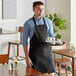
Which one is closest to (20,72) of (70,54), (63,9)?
(70,54)

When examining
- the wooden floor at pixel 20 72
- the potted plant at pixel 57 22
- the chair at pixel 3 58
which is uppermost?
the potted plant at pixel 57 22

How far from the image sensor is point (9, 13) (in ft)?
19.7

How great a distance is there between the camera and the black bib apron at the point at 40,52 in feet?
10.9

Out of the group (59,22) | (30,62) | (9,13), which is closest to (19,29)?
(9,13)

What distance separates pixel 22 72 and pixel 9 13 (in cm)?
338

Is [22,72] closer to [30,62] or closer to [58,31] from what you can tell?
[30,62]

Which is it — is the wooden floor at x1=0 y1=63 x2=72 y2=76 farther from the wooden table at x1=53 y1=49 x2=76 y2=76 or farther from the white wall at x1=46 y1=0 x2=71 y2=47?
the white wall at x1=46 y1=0 x2=71 y2=47

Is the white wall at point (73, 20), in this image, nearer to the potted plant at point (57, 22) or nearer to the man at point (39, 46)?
the potted plant at point (57, 22)

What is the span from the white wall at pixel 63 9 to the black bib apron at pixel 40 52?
8.54ft

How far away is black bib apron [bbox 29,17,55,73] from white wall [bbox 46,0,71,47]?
8.54 feet

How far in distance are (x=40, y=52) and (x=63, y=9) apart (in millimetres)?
2928

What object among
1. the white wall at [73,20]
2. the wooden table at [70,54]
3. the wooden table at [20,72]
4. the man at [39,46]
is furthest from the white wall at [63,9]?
the wooden table at [20,72]

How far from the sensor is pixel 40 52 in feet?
10.9

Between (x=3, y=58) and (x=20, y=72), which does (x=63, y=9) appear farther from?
(x=20, y=72)
